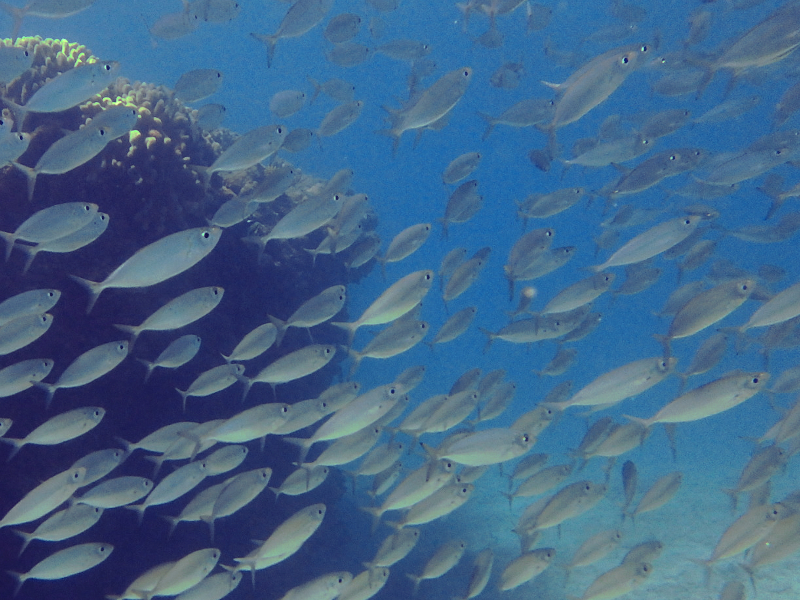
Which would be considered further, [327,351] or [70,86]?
[327,351]

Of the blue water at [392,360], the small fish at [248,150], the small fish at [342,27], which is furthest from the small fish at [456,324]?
the small fish at [342,27]

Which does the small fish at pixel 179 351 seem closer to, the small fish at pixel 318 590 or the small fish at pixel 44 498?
the small fish at pixel 44 498

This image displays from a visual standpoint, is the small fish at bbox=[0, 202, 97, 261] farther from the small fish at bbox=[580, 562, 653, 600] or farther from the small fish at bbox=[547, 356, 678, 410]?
the small fish at bbox=[580, 562, 653, 600]

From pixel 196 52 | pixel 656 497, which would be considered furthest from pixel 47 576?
pixel 196 52

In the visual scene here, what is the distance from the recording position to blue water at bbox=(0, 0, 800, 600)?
524 cm

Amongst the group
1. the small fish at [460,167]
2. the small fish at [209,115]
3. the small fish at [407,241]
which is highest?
the small fish at [209,115]

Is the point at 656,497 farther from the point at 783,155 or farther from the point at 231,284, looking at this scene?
the point at 231,284

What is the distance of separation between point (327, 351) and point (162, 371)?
2.59 m

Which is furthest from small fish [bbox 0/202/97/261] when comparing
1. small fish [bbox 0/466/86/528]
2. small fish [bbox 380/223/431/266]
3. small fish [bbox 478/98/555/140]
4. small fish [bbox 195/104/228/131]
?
small fish [bbox 478/98/555/140]

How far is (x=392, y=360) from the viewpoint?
101 ft

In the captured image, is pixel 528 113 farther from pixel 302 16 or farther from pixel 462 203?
pixel 302 16

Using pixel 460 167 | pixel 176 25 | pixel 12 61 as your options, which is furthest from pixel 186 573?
pixel 176 25

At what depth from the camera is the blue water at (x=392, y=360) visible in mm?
5242

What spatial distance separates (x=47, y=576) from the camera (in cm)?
367
